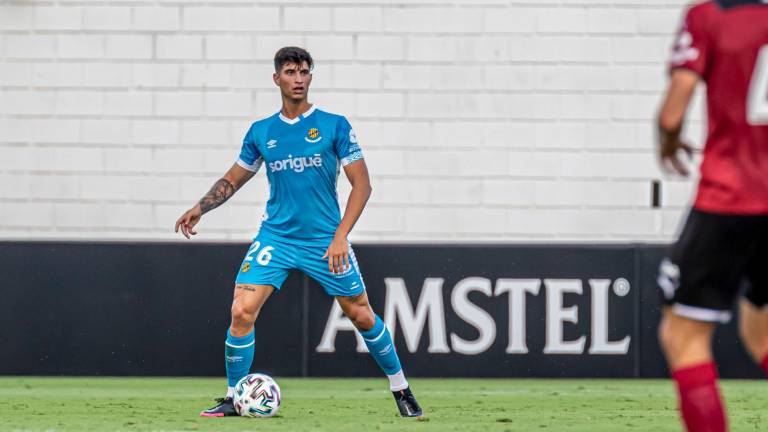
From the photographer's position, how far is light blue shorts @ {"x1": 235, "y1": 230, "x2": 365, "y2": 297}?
7293mm

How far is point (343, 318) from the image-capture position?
10305 mm

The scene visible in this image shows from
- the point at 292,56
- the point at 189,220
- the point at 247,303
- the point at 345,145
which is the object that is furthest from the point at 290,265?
the point at 292,56

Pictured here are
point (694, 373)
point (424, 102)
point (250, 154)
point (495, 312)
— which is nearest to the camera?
point (694, 373)

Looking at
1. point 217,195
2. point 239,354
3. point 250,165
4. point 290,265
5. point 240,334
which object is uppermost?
point 250,165

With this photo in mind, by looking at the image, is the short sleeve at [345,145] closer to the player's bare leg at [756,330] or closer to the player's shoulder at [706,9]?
the player's bare leg at [756,330]

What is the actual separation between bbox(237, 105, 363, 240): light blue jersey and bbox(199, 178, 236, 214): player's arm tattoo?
12.2 inches

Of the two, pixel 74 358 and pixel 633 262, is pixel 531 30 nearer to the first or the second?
pixel 633 262

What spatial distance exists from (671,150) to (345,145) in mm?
3068

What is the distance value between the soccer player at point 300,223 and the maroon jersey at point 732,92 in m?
3.00

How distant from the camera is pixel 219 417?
741cm

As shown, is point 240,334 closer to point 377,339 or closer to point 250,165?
point 377,339

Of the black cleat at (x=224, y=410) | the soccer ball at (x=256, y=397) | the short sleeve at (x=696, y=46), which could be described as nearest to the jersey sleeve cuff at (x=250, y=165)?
the soccer ball at (x=256, y=397)

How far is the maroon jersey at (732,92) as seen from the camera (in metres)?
4.42

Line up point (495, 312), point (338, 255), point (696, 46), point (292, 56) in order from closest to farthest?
point (696, 46)
point (338, 255)
point (292, 56)
point (495, 312)
